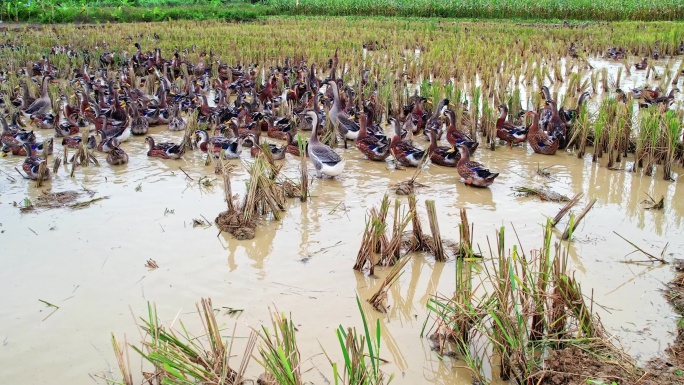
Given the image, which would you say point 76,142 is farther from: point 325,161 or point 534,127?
point 534,127

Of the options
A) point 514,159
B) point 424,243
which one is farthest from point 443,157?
point 424,243

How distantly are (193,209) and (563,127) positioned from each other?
5333 mm

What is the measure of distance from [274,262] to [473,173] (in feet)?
9.59

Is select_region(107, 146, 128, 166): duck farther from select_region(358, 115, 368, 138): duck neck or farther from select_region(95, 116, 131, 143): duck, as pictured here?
select_region(358, 115, 368, 138): duck neck

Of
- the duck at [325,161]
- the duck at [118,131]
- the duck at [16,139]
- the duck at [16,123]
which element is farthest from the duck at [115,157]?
the duck at [325,161]

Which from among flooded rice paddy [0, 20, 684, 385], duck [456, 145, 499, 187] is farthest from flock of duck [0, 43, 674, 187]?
flooded rice paddy [0, 20, 684, 385]

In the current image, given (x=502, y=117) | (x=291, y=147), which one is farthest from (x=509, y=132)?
(x=291, y=147)

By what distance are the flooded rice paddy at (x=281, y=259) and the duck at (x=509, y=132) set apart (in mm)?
616

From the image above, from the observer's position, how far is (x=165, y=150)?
8477 millimetres

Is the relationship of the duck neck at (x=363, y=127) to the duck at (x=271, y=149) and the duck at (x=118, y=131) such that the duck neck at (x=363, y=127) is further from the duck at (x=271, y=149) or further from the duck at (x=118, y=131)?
the duck at (x=118, y=131)

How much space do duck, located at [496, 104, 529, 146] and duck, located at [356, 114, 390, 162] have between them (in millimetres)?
1836

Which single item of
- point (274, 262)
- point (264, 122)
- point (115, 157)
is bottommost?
point (274, 262)

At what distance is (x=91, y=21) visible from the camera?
2720cm

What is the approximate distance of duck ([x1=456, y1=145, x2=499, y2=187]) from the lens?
6996 millimetres
